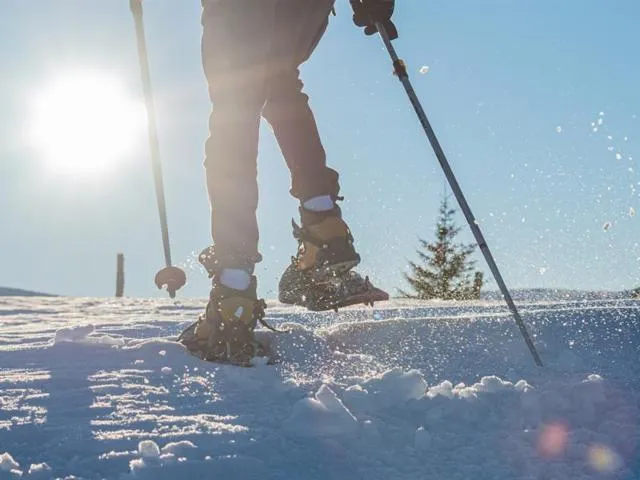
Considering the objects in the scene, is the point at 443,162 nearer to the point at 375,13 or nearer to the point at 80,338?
the point at 375,13

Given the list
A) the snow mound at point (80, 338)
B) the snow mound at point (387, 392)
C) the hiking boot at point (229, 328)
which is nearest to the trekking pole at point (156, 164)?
the snow mound at point (80, 338)

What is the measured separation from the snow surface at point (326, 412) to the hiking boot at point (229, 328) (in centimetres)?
11

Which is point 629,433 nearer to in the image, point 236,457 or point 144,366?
point 236,457

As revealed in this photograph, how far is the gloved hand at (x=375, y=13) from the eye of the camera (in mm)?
3338

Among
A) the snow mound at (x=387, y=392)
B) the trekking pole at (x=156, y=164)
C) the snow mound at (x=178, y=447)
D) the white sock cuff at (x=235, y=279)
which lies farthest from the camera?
the trekking pole at (x=156, y=164)

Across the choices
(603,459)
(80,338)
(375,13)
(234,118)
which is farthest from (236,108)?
(603,459)

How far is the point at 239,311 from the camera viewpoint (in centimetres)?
278

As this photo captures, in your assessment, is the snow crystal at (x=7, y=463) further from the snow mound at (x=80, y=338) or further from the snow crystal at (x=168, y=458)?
the snow mound at (x=80, y=338)

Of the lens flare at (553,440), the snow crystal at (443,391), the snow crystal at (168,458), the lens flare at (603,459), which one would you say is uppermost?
the snow crystal at (443,391)

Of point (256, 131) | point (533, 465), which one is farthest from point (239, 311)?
point (533, 465)

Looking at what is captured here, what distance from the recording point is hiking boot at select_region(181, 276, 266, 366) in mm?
2688

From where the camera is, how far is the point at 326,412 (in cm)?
165

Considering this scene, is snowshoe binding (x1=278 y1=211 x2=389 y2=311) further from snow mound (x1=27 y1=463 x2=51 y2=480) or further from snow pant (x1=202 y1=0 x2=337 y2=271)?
snow mound (x1=27 y1=463 x2=51 y2=480)

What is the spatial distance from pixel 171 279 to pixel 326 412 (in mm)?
2474
